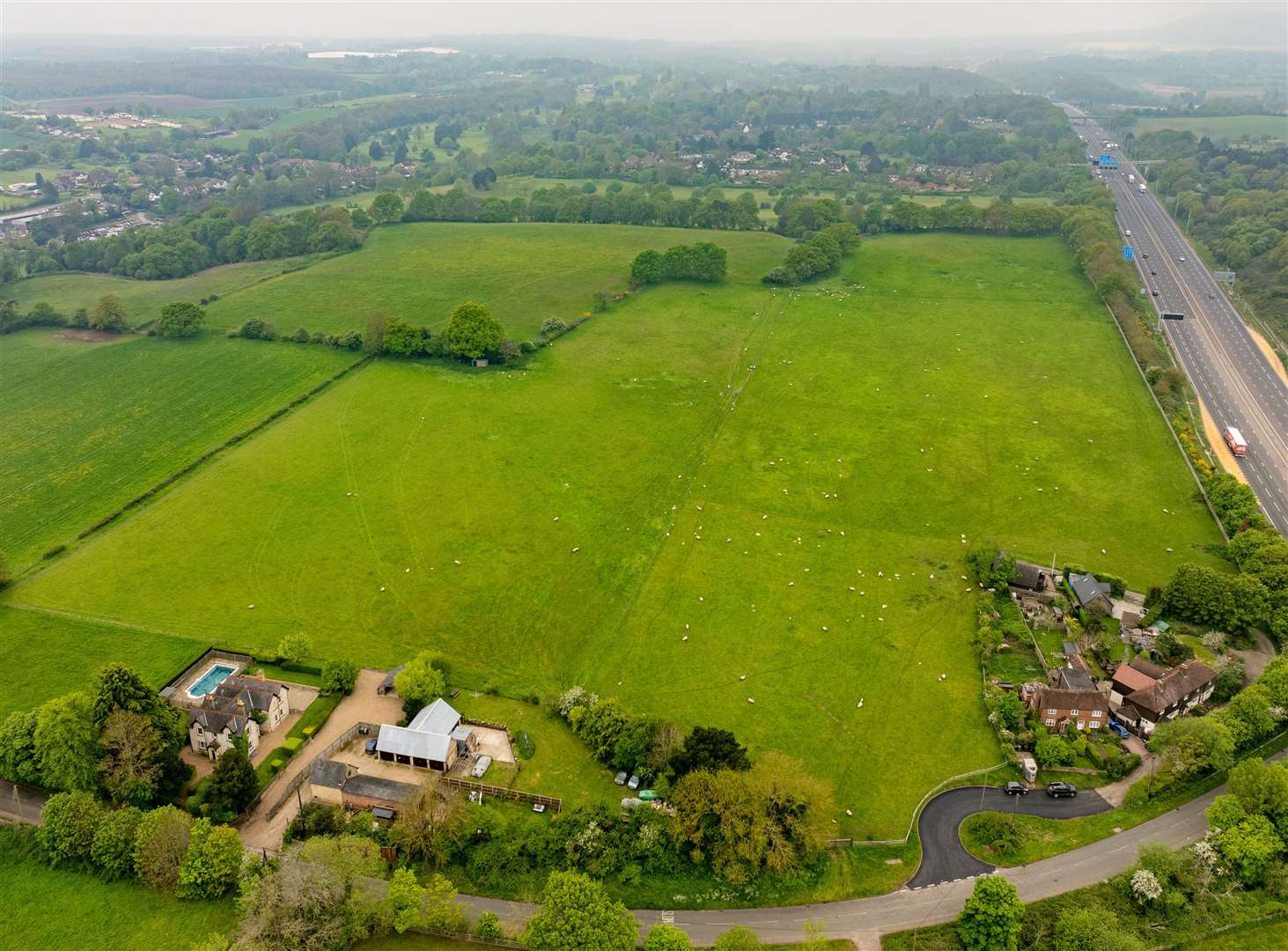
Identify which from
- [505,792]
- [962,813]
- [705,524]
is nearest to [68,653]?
[505,792]

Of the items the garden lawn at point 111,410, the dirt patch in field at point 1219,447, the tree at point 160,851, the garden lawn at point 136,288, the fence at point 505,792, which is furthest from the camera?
the garden lawn at point 136,288

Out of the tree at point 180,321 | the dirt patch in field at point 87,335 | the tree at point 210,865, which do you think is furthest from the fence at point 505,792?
the dirt patch in field at point 87,335

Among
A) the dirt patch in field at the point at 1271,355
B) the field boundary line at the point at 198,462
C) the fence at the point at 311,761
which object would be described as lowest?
the dirt patch in field at the point at 1271,355

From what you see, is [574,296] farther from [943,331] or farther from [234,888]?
[234,888]

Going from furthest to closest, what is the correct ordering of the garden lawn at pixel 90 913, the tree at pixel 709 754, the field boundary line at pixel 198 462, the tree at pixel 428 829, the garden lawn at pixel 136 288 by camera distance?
the garden lawn at pixel 136 288 → the field boundary line at pixel 198 462 → the tree at pixel 709 754 → the tree at pixel 428 829 → the garden lawn at pixel 90 913

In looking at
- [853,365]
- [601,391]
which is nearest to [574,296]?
[601,391]

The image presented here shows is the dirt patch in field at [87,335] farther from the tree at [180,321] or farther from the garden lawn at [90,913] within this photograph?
the garden lawn at [90,913]
